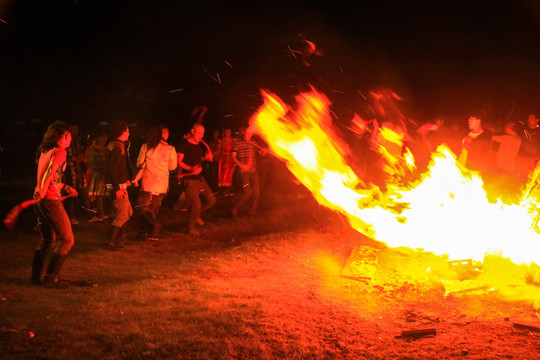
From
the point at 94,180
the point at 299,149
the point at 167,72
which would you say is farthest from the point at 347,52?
the point at 94,180

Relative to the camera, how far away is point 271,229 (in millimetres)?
10633

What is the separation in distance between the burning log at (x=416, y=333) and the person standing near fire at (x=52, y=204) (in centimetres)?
441

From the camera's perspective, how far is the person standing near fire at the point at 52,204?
19.7ft

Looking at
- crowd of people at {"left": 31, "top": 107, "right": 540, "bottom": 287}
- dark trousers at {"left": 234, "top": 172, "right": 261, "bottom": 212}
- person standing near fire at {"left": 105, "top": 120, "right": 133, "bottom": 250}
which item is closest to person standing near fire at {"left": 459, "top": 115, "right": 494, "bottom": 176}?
crowd of people at {"left": 31, "top": 107, "right": 540, "bottom": 287}

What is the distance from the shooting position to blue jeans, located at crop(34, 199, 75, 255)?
614 cm

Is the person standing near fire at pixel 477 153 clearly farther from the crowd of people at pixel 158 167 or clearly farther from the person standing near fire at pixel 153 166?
the person standing near fire at pixel 153 166

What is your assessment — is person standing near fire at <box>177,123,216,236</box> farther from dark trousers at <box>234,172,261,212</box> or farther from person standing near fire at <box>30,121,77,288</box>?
person standing near fire at <box>30,121,77,288</box>

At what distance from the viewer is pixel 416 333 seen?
5.14 m

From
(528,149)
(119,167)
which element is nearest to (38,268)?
(119,167)

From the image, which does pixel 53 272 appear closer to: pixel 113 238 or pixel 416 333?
pixel 113 238

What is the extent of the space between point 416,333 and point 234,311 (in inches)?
82.3

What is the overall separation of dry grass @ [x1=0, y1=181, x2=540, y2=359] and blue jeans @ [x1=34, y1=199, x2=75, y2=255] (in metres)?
0.61

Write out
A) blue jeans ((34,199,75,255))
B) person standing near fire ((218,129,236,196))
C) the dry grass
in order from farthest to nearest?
person standing near fire ((218,129,236,196)) → blue jeans ((34,199,75,255)) → the dry grass

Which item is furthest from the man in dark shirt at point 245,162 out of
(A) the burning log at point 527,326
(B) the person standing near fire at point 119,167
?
(A) the burning log at point 527,326
